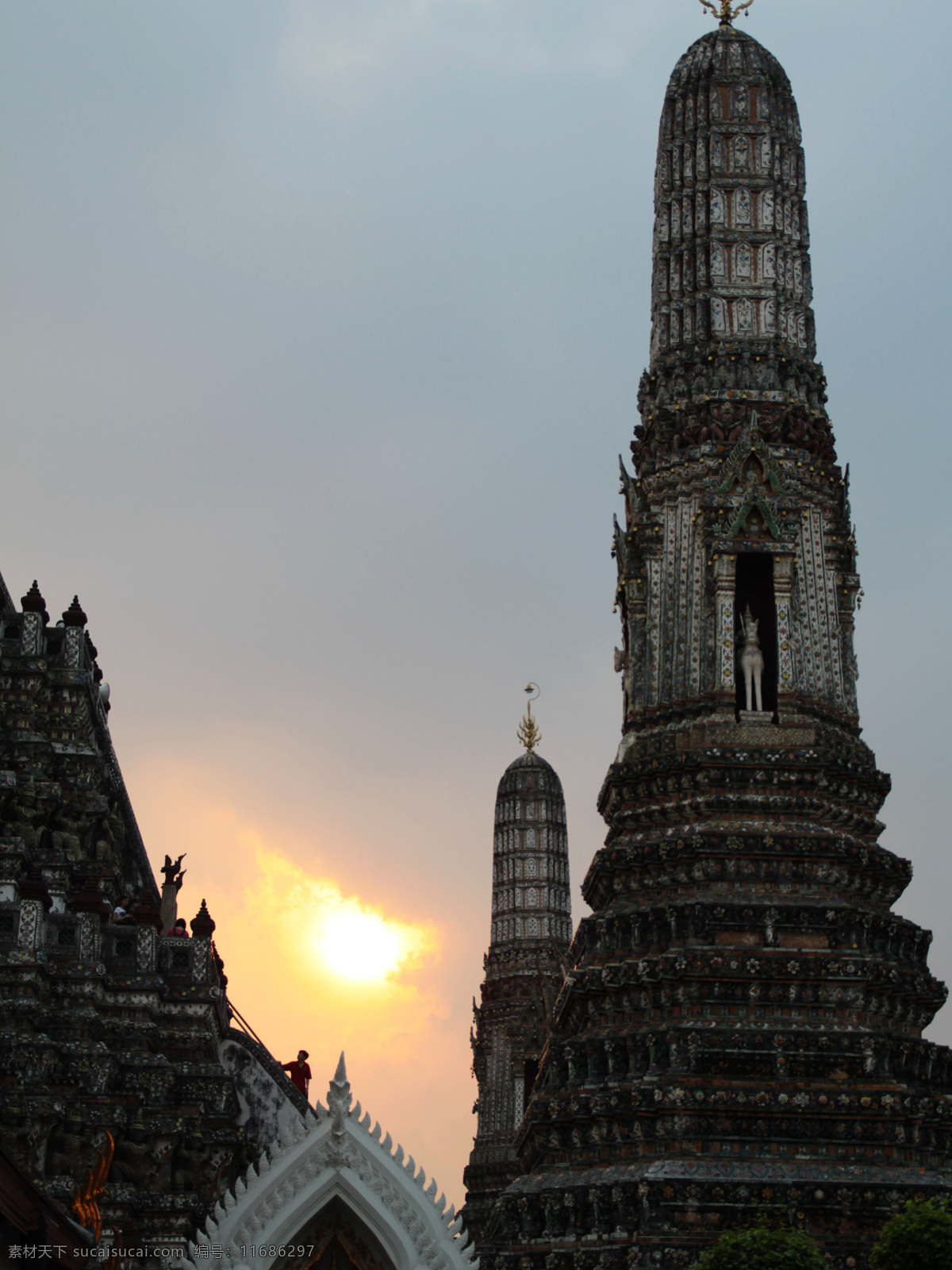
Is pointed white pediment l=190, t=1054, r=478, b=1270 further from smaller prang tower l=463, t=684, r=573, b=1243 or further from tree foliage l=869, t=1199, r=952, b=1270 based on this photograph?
smaller prang tower l=463, t=684, r=573, b=1243

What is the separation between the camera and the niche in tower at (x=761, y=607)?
27.9m

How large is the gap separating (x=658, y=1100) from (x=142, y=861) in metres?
17.2

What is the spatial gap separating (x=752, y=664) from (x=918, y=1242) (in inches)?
417

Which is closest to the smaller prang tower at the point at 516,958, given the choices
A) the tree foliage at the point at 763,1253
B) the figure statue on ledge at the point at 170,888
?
the figure statue on ledge at the point at 170,888

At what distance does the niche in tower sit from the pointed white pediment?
11.8m

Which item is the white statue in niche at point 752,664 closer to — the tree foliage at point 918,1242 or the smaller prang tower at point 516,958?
the tree foliage at point 918,1242

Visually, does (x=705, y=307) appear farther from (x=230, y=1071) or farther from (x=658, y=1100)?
(x=230, y=1071)

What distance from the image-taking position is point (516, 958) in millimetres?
56094

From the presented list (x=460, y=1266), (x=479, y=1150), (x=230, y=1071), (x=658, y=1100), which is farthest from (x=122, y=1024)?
(x=479, y=1150)

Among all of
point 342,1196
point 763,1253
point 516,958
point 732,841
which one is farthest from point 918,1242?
point 516,958

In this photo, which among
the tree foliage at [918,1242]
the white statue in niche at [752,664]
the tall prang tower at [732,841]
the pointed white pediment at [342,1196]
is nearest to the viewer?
the pointed white pediment at [342,1196]

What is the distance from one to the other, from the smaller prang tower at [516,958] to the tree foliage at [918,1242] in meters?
31.8

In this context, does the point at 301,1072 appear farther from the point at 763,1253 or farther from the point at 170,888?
the point at 763,1253

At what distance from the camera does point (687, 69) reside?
31.9m
